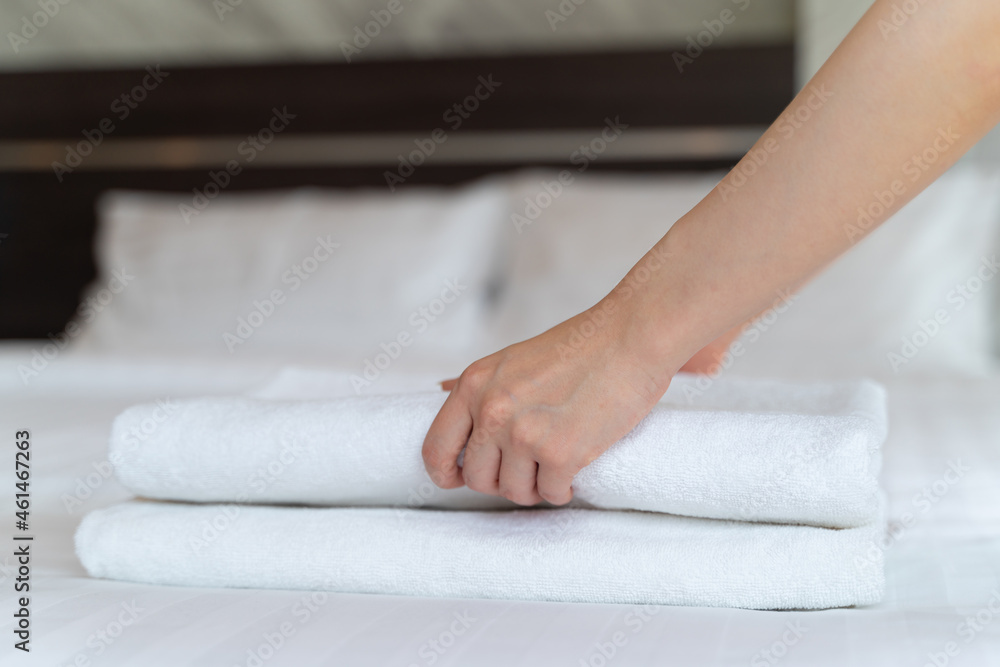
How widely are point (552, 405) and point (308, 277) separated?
171 cm

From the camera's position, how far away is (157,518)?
0.76m

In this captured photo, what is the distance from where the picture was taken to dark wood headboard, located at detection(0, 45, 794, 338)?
2.72 meters

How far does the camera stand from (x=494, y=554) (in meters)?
0.68

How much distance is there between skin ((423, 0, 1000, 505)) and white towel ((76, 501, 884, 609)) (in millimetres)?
47

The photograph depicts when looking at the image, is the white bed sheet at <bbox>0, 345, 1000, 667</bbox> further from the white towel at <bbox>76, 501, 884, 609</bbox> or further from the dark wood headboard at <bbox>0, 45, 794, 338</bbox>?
the dark wood headboard at <bbox>0, 45, 794, 338</bbox>

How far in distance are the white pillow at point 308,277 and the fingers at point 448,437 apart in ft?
4.62

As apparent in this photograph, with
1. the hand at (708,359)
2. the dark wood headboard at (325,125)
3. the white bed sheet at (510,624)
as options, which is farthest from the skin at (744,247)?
the dark wood headboard at (325,125)

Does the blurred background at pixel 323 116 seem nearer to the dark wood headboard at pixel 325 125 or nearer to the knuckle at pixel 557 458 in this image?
the dark wood headboard at pixel 325 125

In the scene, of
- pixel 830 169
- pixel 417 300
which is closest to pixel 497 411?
pixel 830 169

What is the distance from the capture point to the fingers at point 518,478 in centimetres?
66

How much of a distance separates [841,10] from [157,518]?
2462mm

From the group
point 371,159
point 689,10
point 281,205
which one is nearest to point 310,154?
point 371,159

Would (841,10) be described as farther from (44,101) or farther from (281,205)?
(44,101)

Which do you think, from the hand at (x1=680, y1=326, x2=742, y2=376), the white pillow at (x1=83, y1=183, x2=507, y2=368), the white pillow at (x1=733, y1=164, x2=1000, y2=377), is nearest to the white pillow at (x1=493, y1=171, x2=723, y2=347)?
the white pillow at (x1=83, y1=183, x2=507, y2=368)
